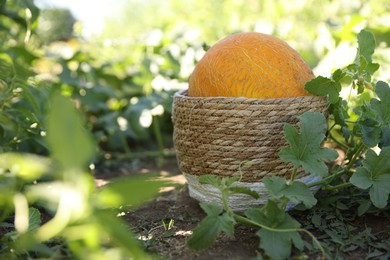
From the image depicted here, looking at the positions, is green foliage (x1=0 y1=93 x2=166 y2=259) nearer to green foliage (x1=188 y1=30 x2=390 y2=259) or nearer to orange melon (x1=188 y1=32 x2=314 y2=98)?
green foliage (x1=188 y1=30 x2=390 y2=259)

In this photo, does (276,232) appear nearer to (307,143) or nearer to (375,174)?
(307,143)

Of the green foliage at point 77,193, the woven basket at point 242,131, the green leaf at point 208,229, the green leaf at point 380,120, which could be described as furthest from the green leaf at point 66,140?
the green leaf at point 380,120

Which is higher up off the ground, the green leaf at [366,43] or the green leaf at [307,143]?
the green leaf at [366,43]

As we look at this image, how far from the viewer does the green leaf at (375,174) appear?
1.27 m

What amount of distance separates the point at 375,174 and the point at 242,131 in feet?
1.26

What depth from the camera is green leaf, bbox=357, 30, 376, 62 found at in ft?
4.87

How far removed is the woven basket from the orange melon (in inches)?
2.4

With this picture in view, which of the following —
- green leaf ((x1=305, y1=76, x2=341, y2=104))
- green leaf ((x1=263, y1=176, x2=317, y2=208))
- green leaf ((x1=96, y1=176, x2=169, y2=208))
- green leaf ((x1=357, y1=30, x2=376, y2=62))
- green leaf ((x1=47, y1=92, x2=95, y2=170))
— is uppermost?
green leaf ((x1=357, y1=30, x2=376, y2=62))

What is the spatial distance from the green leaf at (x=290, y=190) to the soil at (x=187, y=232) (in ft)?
0.43

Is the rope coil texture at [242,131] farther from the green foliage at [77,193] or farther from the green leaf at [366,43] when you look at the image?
the green foliage at [77,193]

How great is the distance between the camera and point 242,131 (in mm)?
1388

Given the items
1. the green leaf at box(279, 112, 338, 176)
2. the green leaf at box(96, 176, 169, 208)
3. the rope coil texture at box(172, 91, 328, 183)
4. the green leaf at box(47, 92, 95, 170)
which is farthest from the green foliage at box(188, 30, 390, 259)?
the green leaf at box(47, 92, 95, 170)

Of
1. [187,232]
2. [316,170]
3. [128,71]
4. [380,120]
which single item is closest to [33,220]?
[187,232]

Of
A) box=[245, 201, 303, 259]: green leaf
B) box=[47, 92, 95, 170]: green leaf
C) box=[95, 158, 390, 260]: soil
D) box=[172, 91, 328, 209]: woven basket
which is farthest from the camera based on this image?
box=[172, 91, 328, 209]: woven basket
